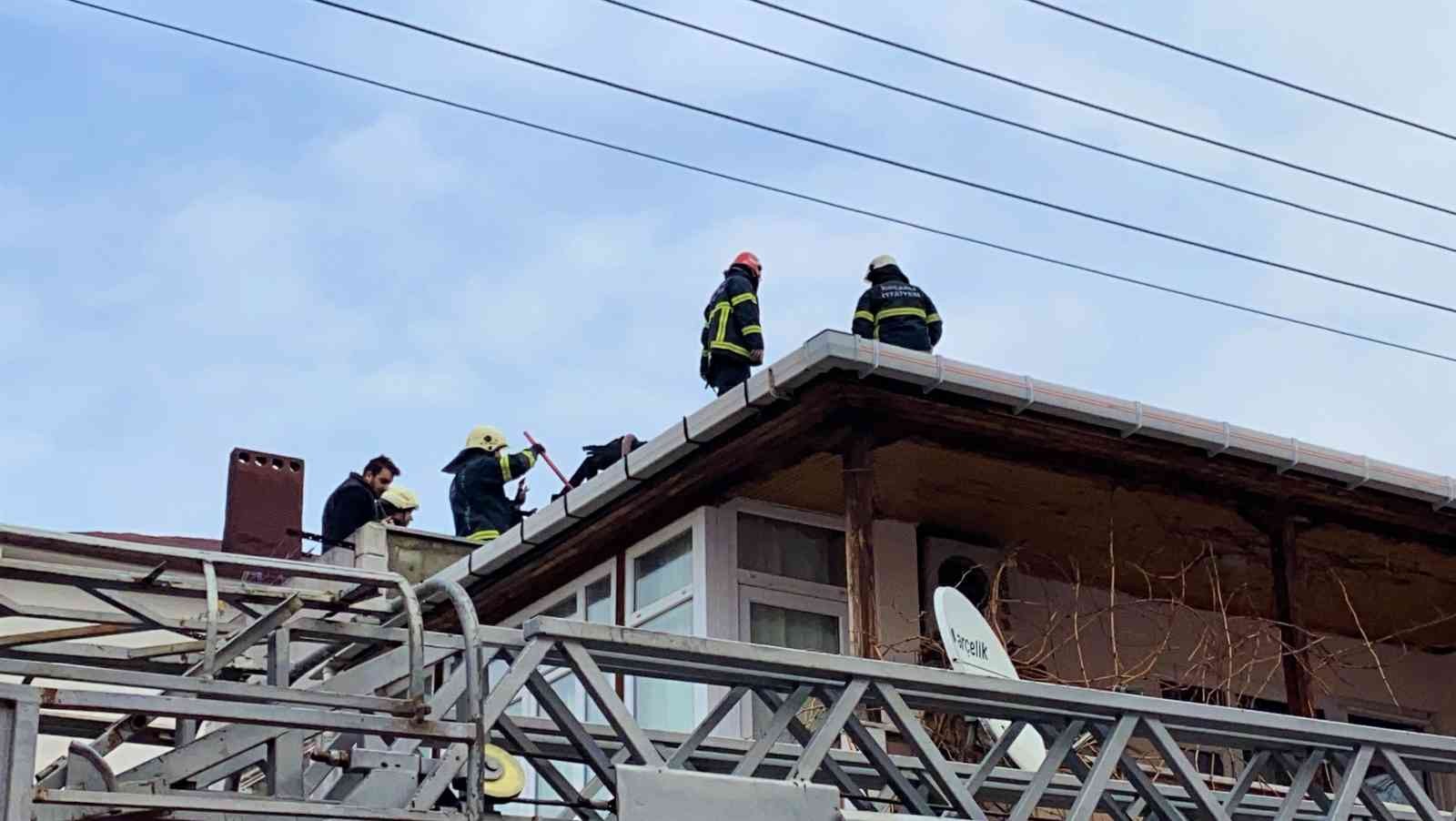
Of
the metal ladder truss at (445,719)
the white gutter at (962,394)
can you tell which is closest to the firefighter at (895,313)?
the white gutter at (962,394)

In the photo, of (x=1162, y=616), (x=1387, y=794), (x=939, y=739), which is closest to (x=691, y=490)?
(x=939, y=739)

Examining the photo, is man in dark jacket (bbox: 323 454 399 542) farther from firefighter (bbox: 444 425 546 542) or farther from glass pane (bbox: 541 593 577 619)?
glass pane (bbox: 541 593 577 619)

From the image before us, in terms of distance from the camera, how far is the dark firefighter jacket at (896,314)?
1222 centimetres

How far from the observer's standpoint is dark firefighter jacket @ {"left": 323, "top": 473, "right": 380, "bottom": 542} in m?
17.3

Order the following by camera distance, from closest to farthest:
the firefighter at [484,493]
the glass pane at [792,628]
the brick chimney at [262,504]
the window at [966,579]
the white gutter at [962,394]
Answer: the white gutter at [962,394]
the glass pane at [792,628]
the window at [966,579]
the firefighter at [484,493]
the brick chimney at [262,504]

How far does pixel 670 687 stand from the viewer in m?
11.7

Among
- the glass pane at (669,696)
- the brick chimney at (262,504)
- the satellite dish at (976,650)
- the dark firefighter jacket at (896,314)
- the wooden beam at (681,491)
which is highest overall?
the brick chimney at (262,504)

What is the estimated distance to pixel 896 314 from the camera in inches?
483

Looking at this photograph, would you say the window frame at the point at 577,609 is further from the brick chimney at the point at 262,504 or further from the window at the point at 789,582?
the brick chimney at the point at 262,504

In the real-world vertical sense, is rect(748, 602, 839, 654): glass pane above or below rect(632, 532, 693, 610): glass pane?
below

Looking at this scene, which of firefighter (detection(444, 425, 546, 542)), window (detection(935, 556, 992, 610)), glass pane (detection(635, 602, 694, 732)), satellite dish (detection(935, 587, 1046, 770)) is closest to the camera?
satellite dish (detection(935, 587, 1046, 770))

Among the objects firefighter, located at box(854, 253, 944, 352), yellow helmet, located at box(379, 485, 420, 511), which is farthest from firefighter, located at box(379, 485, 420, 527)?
firefighter, located at box(854, 253, 944, 352)

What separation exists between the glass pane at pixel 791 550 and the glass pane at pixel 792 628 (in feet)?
0.71

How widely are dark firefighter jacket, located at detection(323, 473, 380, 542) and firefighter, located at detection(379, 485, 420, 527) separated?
1.39 ft
